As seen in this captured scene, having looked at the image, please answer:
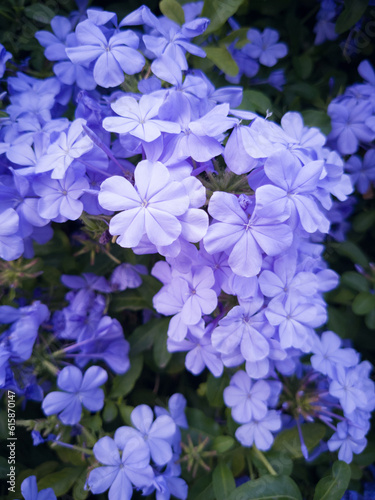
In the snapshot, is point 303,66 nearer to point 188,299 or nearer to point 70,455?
point 188,299

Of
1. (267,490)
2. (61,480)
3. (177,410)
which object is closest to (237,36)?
(177,410)

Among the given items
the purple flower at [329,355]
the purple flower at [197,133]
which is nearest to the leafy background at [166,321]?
the purple flower at [329,355]

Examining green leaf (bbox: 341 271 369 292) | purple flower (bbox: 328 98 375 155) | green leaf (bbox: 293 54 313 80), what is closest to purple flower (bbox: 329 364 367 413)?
green leaf (bbox: 341 271 369 292)

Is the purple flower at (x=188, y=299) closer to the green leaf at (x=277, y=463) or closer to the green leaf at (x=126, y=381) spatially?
the green leaf at (x=126, y=381)

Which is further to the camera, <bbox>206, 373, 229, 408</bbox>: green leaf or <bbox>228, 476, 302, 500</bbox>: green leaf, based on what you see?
<bbox>206, 373, 229, 408</bbox>: green leaf

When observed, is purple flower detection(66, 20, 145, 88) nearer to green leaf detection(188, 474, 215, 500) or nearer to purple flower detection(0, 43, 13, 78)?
purple flower detection(0, 43, 13, 78)

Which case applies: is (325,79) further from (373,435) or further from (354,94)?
(373,435)
